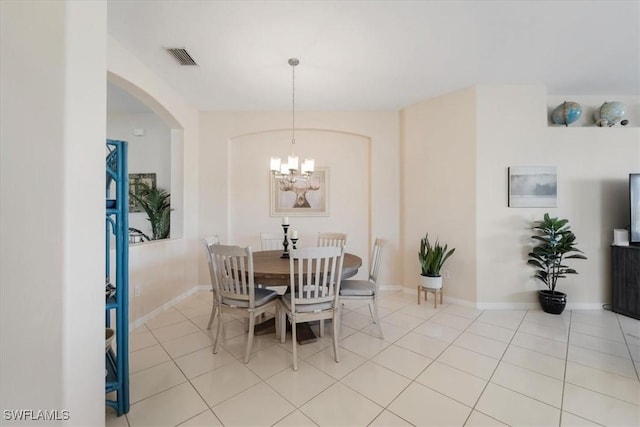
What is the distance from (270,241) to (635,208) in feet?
15.0

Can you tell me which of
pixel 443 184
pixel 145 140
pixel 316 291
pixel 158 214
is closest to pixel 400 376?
pixel 316 291

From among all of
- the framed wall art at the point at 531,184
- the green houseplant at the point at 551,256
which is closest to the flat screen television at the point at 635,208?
the green houseplant at the point at 551,256

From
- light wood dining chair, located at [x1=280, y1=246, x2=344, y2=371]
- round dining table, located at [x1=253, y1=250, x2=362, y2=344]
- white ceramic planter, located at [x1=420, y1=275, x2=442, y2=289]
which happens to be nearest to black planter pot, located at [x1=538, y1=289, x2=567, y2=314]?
white ceramic planter, located at [x1=420, y1=275, x2=442, y2=289]

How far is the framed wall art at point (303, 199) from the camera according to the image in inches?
160

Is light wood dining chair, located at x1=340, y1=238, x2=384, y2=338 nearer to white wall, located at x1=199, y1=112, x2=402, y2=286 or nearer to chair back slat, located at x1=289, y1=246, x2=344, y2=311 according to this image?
chair back slat, located at x1=289, y1=246, x2=344, y2=311

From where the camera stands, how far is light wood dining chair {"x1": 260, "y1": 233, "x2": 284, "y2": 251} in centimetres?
350

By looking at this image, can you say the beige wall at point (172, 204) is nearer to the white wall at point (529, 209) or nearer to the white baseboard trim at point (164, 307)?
the white baseboard trim at point (164, 307)

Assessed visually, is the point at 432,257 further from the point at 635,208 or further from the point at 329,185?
the point at 635,208

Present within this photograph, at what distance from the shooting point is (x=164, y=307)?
315 cm

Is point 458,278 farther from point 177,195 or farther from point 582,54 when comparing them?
point 177,195

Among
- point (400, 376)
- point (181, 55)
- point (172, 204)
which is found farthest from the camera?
point (172, 204)

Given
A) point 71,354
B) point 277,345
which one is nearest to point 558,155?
point 277,345

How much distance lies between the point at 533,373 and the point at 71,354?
2850mm

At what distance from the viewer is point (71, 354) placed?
1.01 metres
